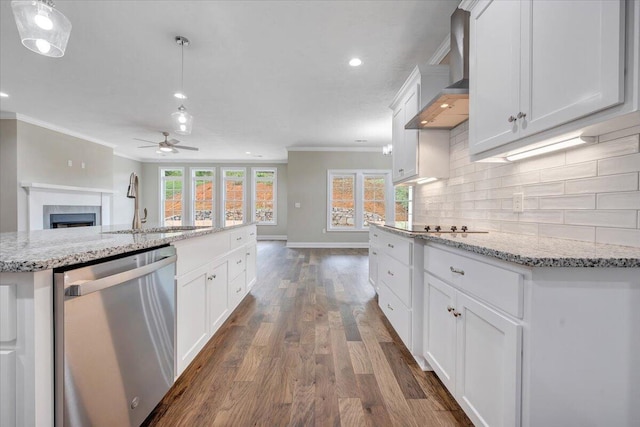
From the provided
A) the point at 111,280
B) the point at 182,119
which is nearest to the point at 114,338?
the point at 111,280

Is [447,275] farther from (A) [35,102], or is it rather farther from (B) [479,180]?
(A) [35,102]

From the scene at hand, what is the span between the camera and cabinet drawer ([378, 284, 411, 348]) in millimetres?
1914

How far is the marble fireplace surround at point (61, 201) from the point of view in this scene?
5172 millimetres

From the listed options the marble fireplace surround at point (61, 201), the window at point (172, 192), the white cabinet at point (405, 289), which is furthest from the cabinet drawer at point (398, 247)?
the window at point (172, 192)

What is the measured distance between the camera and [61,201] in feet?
18.8

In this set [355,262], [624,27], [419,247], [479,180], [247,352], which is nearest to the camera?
[624,27]

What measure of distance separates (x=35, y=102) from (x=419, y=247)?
5.89m

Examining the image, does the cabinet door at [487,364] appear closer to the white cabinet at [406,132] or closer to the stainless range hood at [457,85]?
the stainless range hood at [457,85]

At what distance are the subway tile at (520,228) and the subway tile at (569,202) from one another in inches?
5.0

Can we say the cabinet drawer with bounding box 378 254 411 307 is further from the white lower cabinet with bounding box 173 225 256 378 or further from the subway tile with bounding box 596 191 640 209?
the white lower cabinet with bounding box 173 225 256 378

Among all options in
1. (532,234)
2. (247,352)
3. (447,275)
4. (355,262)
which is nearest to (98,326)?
(247,352)

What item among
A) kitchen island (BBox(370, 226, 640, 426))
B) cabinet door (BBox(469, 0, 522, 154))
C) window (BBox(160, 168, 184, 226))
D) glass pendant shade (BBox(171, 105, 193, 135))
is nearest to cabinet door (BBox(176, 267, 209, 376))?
kitchen island (BBox(370, 226, 640, 426))

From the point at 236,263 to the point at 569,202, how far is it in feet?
8.13

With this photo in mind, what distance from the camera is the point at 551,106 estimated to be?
3.72ft
